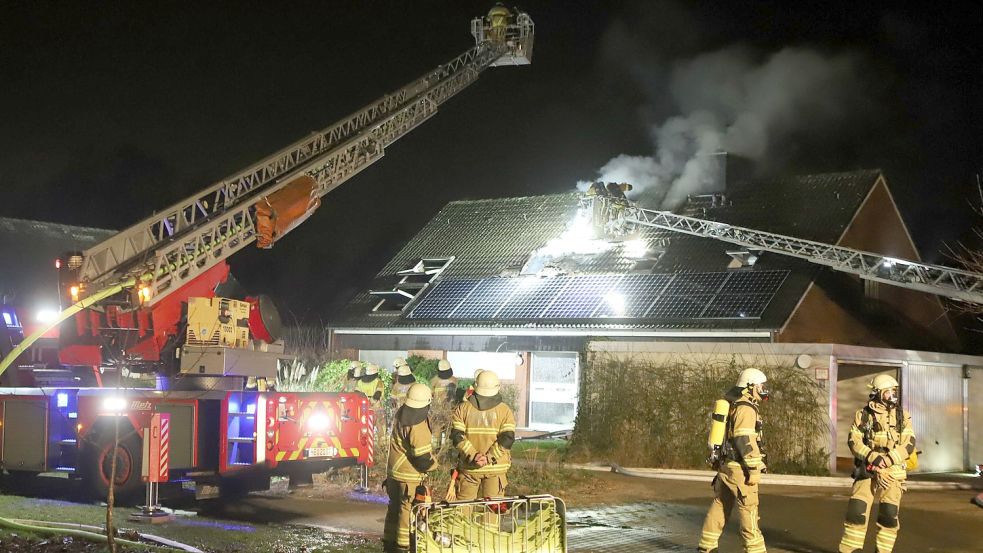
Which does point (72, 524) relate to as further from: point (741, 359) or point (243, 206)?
point (741, 359)

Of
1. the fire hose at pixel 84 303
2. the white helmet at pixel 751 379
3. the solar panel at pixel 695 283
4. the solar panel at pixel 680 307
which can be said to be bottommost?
the white helmet at pixel 751 379

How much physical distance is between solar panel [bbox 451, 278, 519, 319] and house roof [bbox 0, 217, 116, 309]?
30.2ft

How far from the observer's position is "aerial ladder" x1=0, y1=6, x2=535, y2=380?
12.1m

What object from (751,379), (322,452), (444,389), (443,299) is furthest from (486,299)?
(751,379)

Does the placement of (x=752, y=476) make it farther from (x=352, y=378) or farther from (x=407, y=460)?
(x=352, y=378)

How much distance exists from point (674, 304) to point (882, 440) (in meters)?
13.5

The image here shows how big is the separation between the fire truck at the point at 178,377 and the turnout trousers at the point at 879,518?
21.1ft

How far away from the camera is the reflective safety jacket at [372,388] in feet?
50.2

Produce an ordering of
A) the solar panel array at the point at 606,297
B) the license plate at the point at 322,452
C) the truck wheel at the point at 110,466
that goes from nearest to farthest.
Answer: the truck wheel at the point at 110,466
the license plate at the point at 322,452
the solar panel array at the point at 606,297

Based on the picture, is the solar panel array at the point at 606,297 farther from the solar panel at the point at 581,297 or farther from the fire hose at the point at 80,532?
the fire hose at the point at 80,532

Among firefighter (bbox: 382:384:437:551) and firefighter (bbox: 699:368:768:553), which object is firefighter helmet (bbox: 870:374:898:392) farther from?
firefighter (bbox: 382:384:437:551)

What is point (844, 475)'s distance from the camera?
55.3ft

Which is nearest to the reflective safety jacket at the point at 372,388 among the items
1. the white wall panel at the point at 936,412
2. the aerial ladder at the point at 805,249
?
the white wall panel at the point at 936,412

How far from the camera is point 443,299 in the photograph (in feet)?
88.0
